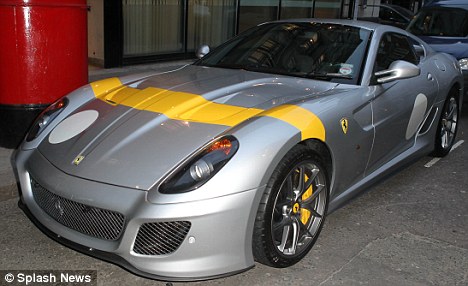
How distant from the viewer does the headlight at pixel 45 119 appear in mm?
3518

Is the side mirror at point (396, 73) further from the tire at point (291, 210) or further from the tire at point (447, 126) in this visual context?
the tire at point (447, 126)

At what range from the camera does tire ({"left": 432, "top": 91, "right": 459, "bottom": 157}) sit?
5.35 meters

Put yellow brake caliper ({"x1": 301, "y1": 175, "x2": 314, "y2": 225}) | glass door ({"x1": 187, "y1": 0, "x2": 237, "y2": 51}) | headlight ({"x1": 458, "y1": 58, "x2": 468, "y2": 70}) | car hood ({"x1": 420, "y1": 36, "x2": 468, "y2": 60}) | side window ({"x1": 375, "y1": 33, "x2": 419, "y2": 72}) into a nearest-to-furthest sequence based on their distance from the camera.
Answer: yellow brake caliper ({"x1": 301, "y1": 175, "x2": 314, "y2": 225}), side window ({"x1": 375, "y1": 33, "x2": 419, "y2": 72}), headlight ({"x1": 458, "y1": 58, "x2": 468, "y2": 70}), car hood ({"x1": 420, "y1": 36, "x2": 468, "y2": 60}), glass door ({"x1": 187, "y1": 0, "x2": 237, "y2": 51})

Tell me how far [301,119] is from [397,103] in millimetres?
1351

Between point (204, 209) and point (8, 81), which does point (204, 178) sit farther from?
point (8, 81)

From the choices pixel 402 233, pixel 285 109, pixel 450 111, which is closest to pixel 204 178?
pixel 285 109

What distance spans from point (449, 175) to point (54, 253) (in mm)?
3830

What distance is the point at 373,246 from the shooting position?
3.59 meters

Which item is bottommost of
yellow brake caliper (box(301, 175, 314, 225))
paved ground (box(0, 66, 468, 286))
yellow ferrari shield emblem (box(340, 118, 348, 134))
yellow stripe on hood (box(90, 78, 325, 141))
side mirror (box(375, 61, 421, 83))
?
paved ground (box(0, 66, 468, 286))

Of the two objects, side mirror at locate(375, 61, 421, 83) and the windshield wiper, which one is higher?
side mirror at locate(375, 61, 421, 83)

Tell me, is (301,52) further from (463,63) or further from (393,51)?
(463,63)

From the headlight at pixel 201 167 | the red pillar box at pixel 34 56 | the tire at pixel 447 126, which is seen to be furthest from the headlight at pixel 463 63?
the headlight at pixel 201 167

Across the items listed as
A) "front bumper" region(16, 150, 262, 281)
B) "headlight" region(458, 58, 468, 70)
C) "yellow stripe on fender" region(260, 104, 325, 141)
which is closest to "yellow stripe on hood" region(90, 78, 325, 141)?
"yellow stripe on fender" region(260, 104, 325, 141)

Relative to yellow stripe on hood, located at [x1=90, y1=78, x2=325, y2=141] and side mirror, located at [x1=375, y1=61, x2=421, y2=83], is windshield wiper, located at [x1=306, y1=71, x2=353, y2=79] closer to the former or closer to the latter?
side mirror, located at [x1=375, y1=61, x2=421, y2=83]
